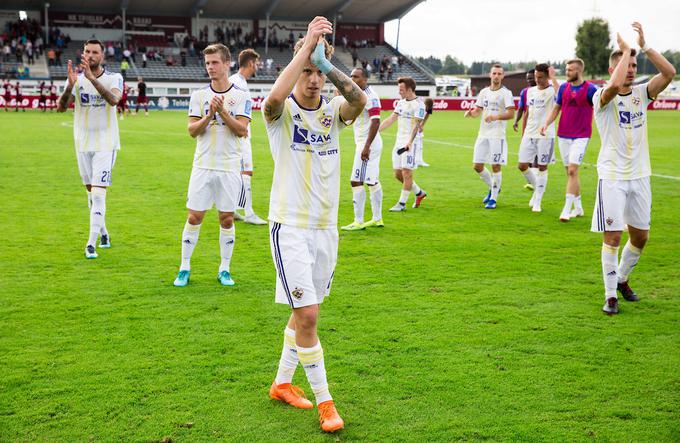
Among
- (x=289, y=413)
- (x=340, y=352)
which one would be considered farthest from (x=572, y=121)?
(x=289, y=413)

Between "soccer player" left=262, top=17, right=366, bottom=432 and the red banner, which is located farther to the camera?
the red banner

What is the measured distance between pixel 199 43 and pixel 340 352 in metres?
57.1

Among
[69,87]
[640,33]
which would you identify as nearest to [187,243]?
[69,87]

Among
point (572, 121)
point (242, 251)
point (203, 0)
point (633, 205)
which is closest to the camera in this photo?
point (633, 205)

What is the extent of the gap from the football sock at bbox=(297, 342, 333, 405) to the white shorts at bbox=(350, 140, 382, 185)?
6.29 meters

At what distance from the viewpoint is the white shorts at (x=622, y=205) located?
6.48 m

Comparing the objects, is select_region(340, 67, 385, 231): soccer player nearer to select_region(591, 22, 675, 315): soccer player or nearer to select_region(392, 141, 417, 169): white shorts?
select_region(392, 141, 417, 169): white shorts

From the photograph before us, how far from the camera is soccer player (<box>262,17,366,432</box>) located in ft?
13.7

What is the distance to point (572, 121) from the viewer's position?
11.4 m

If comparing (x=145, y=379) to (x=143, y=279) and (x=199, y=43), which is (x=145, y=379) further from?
(x=199, y=43)

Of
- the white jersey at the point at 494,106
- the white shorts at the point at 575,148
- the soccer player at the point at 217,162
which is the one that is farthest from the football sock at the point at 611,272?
the white jersey at the point at 494,106

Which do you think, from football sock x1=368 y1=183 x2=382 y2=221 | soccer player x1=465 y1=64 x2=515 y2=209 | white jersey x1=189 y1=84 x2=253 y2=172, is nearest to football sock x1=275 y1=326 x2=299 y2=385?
white jersey x1=189 y1=84 x2=253 y2=172

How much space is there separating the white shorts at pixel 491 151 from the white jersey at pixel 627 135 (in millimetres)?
6009

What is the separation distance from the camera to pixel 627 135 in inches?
258
